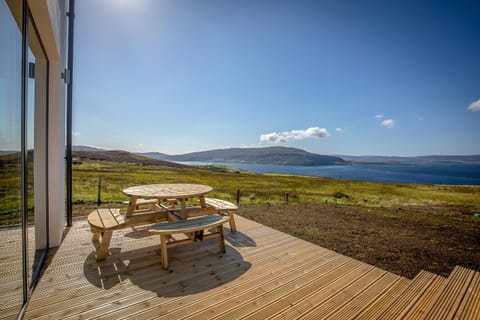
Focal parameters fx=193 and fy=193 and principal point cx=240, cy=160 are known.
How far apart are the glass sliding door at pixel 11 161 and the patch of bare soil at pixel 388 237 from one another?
176 inches

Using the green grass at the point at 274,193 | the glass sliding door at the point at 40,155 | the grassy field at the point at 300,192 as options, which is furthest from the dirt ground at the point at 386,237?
the green grass at the point at 274,193

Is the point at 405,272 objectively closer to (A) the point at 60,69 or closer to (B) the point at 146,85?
(A) the point at 60,69

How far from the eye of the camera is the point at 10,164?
1.76 m

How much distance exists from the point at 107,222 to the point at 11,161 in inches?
64.5

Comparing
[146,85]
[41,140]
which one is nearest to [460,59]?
[146,85]

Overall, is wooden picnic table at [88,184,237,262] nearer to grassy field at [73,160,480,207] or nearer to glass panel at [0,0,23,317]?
glass panel at [0,0,23,317]

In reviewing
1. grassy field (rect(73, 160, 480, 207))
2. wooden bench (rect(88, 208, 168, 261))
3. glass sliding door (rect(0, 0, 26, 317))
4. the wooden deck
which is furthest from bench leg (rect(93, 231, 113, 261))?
grassy field (rect(73, 160, 480, 207))

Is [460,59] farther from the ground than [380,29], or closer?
farther from the ground

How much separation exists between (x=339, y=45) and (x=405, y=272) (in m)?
10.5

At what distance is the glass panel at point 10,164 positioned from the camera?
1596 millimetres

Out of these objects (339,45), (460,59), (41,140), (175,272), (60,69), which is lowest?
(175,272)

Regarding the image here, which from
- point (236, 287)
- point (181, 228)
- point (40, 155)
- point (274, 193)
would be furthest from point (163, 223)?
point (274, 193)

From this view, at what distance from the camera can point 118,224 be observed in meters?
3.01

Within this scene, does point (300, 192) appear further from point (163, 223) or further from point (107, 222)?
point (107, 222)
